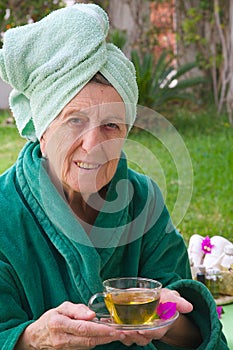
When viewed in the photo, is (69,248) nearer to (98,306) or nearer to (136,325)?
(98,306)

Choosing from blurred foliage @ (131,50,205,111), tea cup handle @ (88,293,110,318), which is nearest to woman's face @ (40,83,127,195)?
tea cup handle @ (88,293,110,318)

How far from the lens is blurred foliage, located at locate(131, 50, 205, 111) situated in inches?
316

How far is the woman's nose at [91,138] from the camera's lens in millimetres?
1631

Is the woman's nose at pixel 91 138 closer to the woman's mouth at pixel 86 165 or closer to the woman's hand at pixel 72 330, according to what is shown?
the woman's mouth at pixel 86 165

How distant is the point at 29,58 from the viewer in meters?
1.65

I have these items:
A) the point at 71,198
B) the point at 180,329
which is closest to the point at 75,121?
the point at 71,198

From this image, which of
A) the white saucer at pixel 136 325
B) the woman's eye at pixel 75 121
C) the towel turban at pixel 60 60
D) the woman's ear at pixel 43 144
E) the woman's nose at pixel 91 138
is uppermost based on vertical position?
the towel turban at pixel 60 60

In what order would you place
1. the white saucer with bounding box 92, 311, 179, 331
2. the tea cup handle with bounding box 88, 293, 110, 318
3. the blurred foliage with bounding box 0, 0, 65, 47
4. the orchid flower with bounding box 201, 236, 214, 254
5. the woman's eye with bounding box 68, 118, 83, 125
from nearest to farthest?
the white saucer with bounding box 92, 311, 179, 331
the tea cup handle with bounding box 88, 293, 110, 318
the woman's eye with bounding box 68, 118, 83, 125
the orchid flower with bounding box 201, 236, 214, 254
the blurred foliage with bounding box 0, 0, 65, 47

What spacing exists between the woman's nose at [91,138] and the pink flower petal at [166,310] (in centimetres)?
37

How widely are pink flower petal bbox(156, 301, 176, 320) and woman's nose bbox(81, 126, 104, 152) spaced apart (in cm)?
37

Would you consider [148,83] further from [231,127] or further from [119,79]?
[119,79]

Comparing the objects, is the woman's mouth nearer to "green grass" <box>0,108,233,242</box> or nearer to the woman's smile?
the woman's smile

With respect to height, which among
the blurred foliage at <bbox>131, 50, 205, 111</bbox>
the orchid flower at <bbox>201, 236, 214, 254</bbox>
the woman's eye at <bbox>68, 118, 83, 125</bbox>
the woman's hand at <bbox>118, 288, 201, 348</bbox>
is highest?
the woman's eye at <bbox>68, 118, 83, 125</bbox>

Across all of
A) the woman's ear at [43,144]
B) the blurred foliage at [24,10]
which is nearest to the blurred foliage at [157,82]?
the blurred foliage at [24,10]
